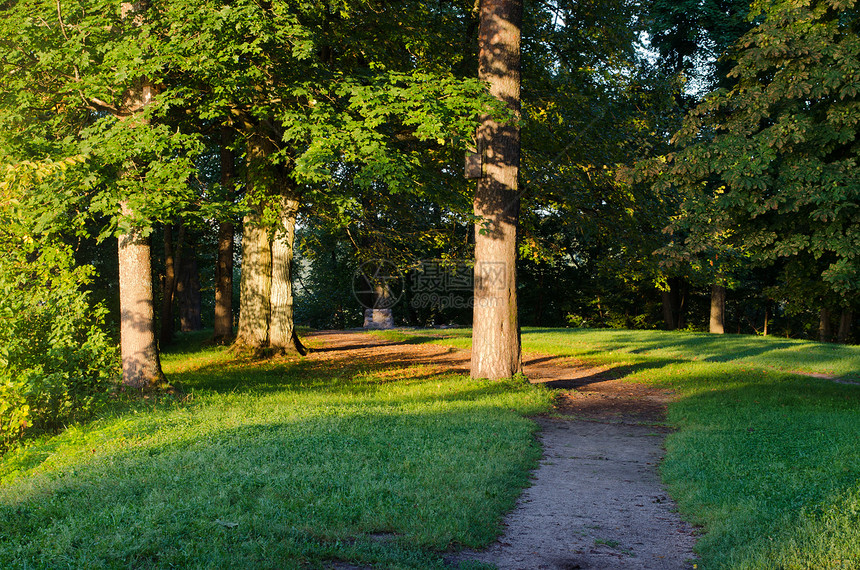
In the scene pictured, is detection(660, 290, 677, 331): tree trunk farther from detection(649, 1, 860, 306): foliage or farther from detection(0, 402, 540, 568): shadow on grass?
detection(0, 402, 540, 568): shadow on grass

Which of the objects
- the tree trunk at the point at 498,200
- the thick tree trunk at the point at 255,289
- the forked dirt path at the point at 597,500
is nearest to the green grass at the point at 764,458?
the forked dirt path at the point at 597,500

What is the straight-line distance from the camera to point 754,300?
121 ft

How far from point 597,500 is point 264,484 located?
3058mm

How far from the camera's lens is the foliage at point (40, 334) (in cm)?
734

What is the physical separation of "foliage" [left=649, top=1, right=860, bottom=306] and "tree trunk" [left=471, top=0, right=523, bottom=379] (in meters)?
2.79

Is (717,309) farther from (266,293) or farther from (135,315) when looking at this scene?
(135,315)

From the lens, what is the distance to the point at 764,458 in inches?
278

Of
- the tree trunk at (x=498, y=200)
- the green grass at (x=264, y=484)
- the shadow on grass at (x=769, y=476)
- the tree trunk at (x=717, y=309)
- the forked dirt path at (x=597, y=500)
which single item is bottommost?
the forked dirt path at (x=597, y=500)

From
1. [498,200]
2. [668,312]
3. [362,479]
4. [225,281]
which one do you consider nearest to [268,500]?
[362,479]

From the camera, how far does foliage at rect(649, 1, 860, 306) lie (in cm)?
920

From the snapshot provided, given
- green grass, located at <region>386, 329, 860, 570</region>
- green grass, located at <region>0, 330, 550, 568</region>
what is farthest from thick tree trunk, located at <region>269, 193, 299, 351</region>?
green grass, located at <region>386, 329, 860, 570</region>

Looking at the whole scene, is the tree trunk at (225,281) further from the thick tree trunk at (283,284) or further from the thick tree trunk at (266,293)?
the thick tree trunk at (283,284)

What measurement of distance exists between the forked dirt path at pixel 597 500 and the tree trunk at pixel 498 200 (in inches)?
62.7

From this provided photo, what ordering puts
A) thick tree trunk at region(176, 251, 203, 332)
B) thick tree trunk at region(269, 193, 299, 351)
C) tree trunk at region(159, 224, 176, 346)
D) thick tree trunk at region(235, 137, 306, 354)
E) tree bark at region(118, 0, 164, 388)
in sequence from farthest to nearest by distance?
1. thick tree trunk at region(176, 251, 203, 332)
2. tree trunk at region(159, 224, 176, 346)
3. thick tree trunk at region(235, 137, 306, 354)
4. thick tree trunk at region(269, 193, 299, 351)
5. tree bark at region(118, 0, 164, 388)
